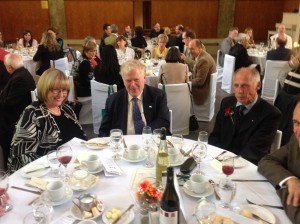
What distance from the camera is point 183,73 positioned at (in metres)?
4.29

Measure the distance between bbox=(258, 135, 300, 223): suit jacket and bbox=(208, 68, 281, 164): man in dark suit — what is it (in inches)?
18.5

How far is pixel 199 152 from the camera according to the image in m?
2.02

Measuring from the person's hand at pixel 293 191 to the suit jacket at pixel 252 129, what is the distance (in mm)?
739

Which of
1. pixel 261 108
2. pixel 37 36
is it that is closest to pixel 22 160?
pixel 261 108

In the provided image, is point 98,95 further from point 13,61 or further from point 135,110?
point 135,110

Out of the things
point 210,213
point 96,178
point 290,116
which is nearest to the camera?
point 210,213

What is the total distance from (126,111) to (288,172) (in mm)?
1543

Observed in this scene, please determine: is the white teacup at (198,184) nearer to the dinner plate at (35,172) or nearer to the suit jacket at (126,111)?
the dinner plate at (35,172)

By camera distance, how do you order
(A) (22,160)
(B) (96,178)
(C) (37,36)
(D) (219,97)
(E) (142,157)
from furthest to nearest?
1. (C) (37,36)
2. (D) (219,97)
3. (A) (22,160)
4. (E) (142,157)
5. (B) (96,178)

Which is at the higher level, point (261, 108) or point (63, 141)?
point (261, 108)

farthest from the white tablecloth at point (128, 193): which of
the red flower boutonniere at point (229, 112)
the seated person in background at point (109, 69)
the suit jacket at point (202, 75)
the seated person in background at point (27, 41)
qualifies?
A: the seated person in background at point (27, 41)

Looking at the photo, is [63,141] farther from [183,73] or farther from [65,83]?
[183,73]

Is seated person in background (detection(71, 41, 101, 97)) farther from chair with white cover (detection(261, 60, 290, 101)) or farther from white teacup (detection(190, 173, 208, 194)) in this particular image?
white teacup (detection(190, 173, 208, 194))

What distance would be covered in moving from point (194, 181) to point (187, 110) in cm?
261
